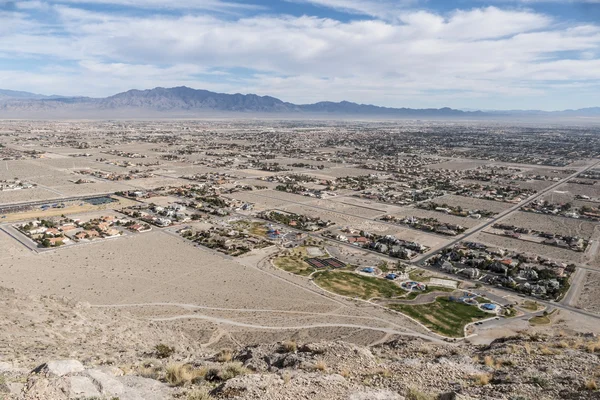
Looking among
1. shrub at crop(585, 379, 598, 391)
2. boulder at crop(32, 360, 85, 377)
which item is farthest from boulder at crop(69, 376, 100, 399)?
shrub at crop(585, 379, 598, 391)

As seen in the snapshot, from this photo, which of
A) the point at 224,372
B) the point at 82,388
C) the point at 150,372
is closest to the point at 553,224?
the point at 224,372

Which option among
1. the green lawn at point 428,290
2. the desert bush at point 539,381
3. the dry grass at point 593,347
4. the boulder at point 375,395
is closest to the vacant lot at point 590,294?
the green lawn at point 428,290

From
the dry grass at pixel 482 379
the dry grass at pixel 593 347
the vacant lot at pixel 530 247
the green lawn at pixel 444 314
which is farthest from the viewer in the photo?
the vacant lot at pixel 530 247

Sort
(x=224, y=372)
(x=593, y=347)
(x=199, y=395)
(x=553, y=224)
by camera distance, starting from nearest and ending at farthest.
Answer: (x=199, y=395) < (x=224, y=372) < (x=593, y=347) < (x=553, y=224)

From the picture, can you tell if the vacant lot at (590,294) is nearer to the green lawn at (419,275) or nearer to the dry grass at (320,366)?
the green lawn at (419,275)

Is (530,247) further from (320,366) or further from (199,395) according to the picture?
(199,395)
